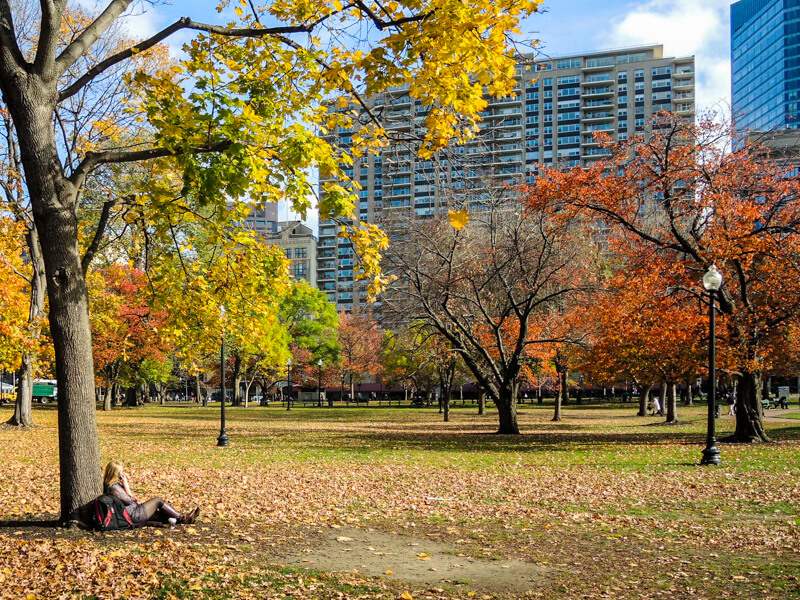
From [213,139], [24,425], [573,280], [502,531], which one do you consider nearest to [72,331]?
[213,139]

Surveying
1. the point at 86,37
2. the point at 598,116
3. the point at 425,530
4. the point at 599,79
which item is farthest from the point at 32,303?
the point at 599,79

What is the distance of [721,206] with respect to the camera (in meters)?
19.8

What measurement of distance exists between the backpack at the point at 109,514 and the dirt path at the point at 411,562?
2.05 meters

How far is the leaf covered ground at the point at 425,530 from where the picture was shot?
6.20 m

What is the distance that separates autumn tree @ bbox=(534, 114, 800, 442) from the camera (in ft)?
65.5

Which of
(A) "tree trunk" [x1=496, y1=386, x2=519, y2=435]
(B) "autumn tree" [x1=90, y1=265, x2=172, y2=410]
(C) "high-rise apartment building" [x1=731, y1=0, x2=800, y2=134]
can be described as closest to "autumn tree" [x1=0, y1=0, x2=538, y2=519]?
(A) "tree trunk" [x1=496, y1=386, x2=519, y2=435]

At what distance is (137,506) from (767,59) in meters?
173

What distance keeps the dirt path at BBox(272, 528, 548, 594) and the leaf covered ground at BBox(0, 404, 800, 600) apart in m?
0.03

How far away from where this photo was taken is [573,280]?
29453 millimetres

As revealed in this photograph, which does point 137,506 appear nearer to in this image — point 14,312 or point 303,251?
point 14,312

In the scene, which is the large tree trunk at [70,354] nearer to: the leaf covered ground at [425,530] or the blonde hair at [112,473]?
the blonde hair at [112,473]

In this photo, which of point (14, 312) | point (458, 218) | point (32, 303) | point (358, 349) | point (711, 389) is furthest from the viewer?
point (358, 349)

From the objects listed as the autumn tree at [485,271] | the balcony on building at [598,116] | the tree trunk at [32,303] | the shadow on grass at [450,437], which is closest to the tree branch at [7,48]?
the shadow on grass at [450,437]

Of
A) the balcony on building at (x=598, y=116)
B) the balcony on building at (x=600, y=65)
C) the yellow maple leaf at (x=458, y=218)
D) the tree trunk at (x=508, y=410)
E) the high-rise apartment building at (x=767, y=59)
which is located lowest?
the tree trunk at (x=508, y=410)
